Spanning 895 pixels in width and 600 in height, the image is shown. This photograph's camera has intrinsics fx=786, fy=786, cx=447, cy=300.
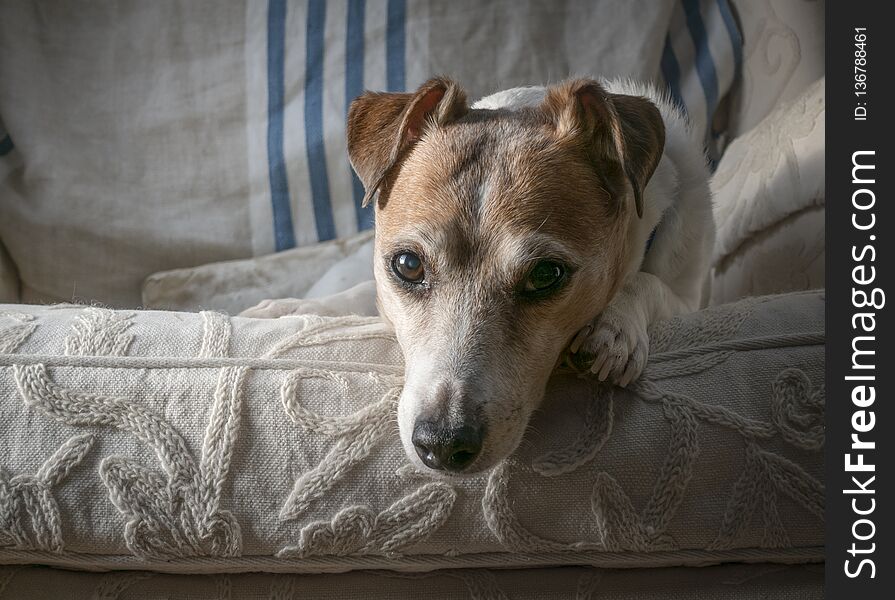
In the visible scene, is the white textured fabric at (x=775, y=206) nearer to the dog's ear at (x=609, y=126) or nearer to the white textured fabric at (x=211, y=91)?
the white textured fabric at (x=211, y=91)

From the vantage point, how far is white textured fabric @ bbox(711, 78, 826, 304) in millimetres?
1906

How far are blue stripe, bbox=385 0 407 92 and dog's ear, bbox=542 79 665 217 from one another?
111 cm

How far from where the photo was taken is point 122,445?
1158mm

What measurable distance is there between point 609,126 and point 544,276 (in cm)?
31

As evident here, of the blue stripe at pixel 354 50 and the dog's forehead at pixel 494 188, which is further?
the blue stripe at pixel 354 50

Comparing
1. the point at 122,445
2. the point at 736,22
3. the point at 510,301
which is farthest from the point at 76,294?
the point at 736,22

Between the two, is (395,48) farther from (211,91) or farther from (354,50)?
(211,91)

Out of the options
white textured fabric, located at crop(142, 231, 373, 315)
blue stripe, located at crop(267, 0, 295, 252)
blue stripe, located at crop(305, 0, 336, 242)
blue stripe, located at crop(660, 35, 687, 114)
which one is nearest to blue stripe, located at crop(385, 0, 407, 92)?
blue stripe, located at crop(305, 0, 336, 242)

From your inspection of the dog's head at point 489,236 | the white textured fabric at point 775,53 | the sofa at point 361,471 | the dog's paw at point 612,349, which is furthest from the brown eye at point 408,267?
the white textured fabric at point 775,53

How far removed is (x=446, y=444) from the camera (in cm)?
109

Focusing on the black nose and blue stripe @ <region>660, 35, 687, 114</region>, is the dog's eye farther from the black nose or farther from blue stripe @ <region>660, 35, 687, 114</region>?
→ blue stripe @ <region>660, 35, 687, 114</region>

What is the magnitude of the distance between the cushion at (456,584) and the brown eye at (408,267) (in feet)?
1.56

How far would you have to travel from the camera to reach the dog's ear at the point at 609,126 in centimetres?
133

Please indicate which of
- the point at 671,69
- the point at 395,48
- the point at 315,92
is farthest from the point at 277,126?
the point at 671,69
